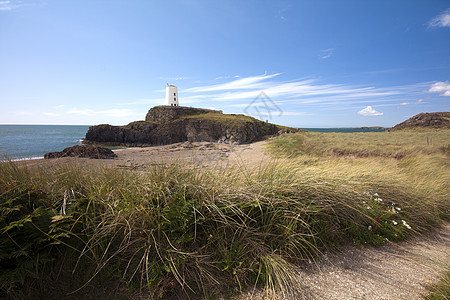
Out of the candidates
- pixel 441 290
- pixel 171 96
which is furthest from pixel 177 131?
pixel 441 290

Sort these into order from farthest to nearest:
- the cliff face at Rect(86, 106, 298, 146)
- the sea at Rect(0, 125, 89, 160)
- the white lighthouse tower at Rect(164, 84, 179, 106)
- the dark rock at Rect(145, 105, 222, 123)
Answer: the white lighthouse tower at Rect(164, 84, 179, 106), the dark rock at Rect(145, 105, 222, 123), the cliff face at Rect(86, 106, 298, 146), the sea at Rect(0, 125, 89, 160)

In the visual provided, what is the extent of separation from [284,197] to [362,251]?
1190 millimetres

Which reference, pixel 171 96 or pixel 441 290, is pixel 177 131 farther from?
pixel 441 290

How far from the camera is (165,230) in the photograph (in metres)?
1.89

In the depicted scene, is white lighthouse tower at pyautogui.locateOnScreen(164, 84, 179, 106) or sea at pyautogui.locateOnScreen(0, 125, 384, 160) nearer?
sea at pyautogui.locateOnScreen(0, 125, 384, 160)

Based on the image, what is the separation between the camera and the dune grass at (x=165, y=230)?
162 centimetres

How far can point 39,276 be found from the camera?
1576 millimetres

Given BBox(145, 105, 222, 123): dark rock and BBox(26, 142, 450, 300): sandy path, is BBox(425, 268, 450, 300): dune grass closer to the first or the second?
BBox(26, 142, 450, 300): sandy path

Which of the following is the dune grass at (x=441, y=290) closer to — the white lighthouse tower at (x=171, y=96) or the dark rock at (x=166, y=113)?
the dark rock at (x=166, y=113)

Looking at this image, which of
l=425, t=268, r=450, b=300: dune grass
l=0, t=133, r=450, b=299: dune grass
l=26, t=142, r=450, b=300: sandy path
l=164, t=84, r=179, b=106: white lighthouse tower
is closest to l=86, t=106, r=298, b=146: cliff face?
l=164, t=84, r=179, b=106: white lighthouse tower

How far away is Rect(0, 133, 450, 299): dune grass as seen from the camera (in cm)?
162

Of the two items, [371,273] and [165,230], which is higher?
[165,230]

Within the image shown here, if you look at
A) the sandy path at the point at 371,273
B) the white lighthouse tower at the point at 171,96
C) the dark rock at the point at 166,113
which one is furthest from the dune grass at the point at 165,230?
the white lighthouse tower at the point at 171,96

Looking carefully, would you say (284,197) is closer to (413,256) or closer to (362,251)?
(362,251)
